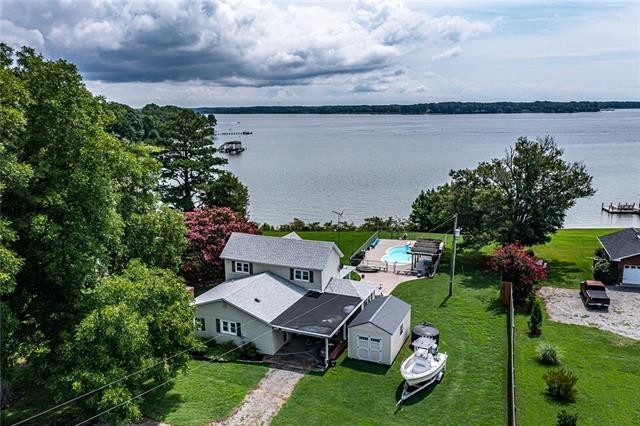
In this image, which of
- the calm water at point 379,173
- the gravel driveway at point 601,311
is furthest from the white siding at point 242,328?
the calm water at point 379,173

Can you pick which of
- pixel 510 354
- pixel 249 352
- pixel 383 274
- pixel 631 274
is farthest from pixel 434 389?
pixel 631 274

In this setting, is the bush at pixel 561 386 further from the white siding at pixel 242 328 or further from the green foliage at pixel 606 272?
the green foliage at pixel 606 272

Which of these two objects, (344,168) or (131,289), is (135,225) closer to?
(131,289)

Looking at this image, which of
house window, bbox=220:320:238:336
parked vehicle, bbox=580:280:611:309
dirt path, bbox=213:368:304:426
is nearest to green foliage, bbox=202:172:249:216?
house window, bbox=220:320:238:336

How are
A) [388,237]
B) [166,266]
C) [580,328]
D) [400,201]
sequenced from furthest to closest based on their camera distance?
1. [400,201]
2. [388,237]
3. [580,328]
4. [166,266]

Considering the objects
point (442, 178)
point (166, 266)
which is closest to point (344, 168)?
point (442, 178)

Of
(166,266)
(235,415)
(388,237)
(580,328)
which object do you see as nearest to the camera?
(235,415)

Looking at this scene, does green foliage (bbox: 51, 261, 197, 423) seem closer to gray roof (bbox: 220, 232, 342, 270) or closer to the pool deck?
gray roof (bbox: 220, 232, 342, 270)
